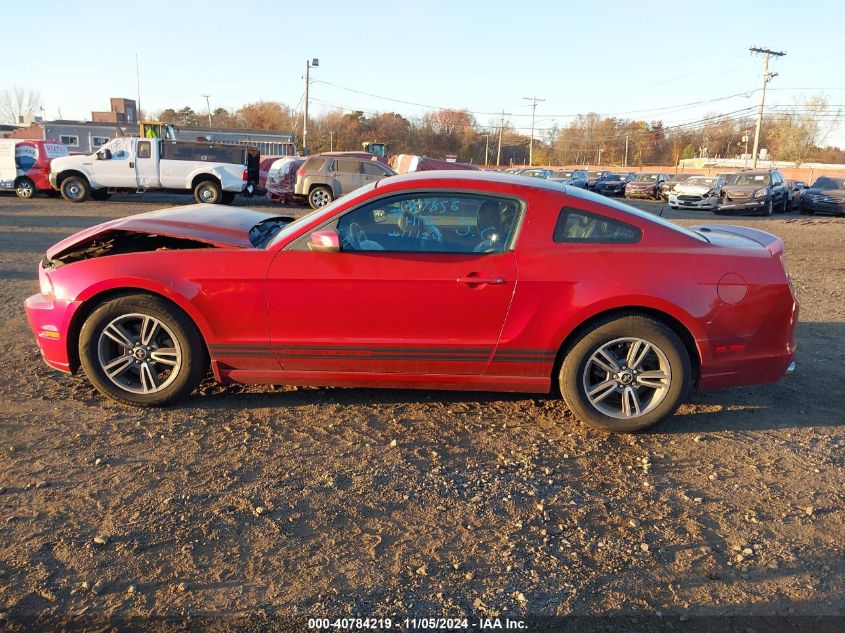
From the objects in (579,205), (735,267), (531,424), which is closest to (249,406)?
(531,424)

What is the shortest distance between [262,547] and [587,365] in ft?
7.07

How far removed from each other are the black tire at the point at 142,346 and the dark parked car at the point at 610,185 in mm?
33703

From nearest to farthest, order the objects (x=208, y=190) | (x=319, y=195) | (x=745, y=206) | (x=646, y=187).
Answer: (x=208, y=190), (x=319, y=195), (x=745, y=206), (x=646, y=187)

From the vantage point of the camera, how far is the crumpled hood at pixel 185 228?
407cm

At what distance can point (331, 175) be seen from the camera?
62.0ft

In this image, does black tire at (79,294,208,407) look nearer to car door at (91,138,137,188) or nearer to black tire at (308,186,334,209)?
black tire at (308,186,334,209)

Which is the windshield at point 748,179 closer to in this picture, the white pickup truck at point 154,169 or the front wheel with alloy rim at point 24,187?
the white pickup truck at point 154,169

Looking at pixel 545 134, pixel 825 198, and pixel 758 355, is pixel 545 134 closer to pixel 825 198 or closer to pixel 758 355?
pixel 825 198

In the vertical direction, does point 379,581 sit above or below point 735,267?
below

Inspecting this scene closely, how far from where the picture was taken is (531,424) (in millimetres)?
4012

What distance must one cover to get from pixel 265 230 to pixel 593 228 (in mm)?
2343

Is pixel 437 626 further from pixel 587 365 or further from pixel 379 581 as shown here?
pixel 587 365

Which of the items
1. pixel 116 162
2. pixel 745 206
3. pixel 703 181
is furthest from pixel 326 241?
pixel 703 181

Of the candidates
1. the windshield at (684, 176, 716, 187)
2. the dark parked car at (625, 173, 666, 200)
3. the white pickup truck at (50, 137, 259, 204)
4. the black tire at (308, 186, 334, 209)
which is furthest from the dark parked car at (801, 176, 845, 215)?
the white pickup truck at (50, 137, 259, 204)
